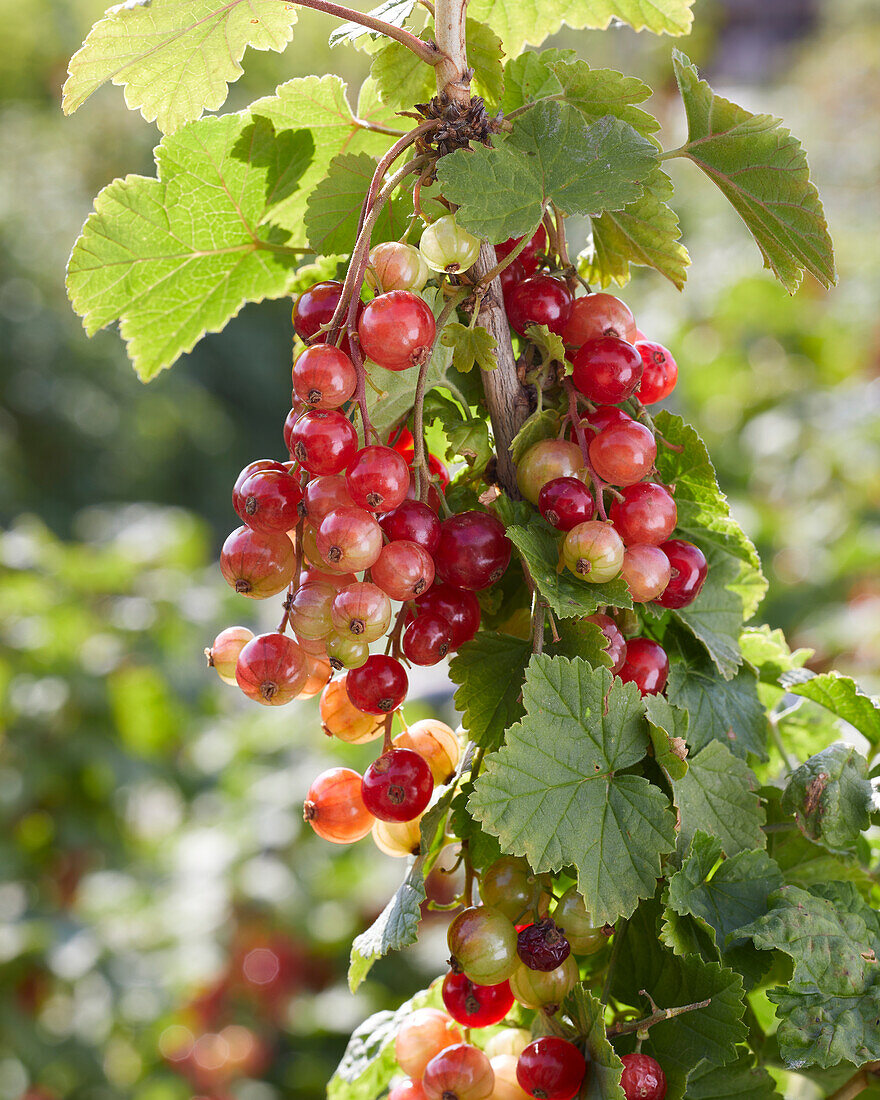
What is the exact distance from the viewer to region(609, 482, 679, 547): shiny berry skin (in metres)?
0.51

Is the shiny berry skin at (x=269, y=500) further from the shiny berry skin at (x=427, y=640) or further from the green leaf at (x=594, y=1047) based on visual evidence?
the green leaf at (x=594, y=1047)

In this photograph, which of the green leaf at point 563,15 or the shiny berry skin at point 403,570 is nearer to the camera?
the shiny berry skin at point 403,570

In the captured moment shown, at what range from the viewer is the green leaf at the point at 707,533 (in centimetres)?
58

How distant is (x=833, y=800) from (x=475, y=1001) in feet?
0.74

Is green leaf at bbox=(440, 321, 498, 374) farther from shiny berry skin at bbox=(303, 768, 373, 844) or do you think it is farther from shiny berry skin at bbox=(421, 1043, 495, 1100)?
shiny berry skin at bbox=(421, 1043, 495, 1100)

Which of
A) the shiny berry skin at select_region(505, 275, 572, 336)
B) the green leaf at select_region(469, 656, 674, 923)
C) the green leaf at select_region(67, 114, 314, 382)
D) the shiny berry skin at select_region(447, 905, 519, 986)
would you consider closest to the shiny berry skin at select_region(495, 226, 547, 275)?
the shiny berry skin at select_region(505, 275, 572, 336)

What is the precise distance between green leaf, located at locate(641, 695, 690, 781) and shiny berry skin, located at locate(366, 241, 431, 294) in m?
0.24

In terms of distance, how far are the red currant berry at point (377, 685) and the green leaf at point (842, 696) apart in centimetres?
27

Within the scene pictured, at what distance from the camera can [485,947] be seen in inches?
19.5

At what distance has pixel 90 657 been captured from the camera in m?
1.91

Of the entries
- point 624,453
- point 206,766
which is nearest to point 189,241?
point 624,453

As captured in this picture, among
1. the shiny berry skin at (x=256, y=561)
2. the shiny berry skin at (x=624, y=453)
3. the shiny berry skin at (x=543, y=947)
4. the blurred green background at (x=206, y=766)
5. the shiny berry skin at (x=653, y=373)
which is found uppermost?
the shiny berry skin at (x=653, y=373)

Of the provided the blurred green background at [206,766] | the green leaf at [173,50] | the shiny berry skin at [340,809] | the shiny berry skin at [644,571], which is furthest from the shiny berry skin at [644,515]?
the blurred green background at [206,766]

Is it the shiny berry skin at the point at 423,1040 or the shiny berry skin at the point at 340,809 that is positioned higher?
the shiny berry skin at the point at 340,809
